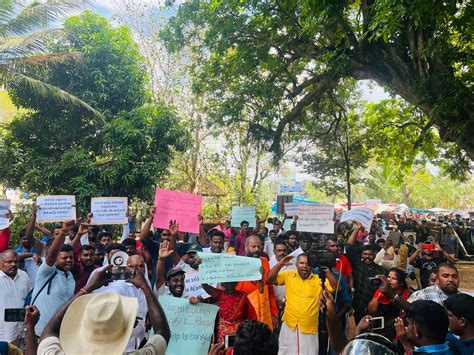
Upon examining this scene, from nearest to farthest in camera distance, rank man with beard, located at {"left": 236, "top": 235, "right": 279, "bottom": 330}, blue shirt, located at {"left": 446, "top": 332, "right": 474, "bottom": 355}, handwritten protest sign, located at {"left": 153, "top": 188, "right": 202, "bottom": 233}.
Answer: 1. blue shirt, located at {"left": 446, "top": 332, "right": 474, "bottom": 355}
2. man with beard, located at {"left": 236, "top": 235, "right": 279, "bottom": 330}
3. handwritten protest sign, located at {"left": 153, "top": 188, "right": 202, "bottom": 233}

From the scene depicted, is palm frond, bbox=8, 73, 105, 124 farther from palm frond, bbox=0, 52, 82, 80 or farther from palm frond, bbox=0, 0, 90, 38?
palm frond, bbox=0, 0, 90, 38

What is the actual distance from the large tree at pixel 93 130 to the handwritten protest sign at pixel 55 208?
5.15 m

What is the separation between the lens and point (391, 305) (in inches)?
168

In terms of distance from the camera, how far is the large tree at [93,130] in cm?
1147

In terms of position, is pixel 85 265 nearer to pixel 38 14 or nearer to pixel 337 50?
pixel 337 50

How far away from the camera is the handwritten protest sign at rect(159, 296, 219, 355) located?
3625 millimetres

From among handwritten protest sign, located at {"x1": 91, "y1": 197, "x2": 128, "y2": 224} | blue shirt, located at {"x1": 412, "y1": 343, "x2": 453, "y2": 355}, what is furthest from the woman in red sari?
handwritten protest sign, located at {"x1": 91, "y1": 197, "x2": 128, "y2": 224}

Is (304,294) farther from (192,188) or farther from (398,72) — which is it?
(192,188)

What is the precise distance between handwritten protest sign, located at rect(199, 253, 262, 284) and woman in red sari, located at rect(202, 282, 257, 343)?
0.98 ft

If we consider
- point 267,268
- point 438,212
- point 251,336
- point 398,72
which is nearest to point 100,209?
point 267,268

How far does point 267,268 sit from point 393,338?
4.96ft

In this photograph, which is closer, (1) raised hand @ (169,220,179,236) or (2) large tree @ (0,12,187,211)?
(1) raised hand @ (169,220,179,236)

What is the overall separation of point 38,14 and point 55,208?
7728 mm

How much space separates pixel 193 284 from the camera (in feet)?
13.2
